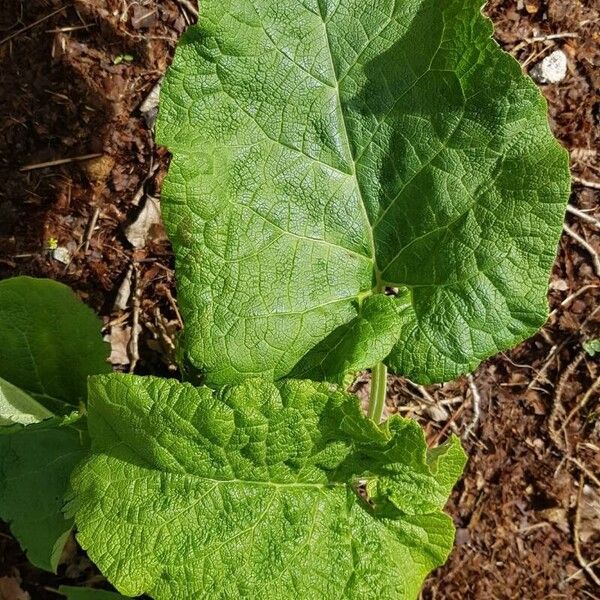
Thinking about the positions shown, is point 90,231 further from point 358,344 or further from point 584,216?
point 584,216

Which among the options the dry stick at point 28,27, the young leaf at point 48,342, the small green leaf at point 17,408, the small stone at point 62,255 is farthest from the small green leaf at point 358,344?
the dry stick at point 28,27

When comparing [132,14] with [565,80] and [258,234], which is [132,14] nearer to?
[258,234]

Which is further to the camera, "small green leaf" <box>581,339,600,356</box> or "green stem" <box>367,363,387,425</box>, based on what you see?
"small green leaf" <box>581,339,600,356</box>

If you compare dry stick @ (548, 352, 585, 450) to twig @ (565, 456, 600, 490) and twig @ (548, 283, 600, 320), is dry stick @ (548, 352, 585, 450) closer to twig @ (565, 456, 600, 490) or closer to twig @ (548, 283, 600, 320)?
twig @ (565, 456, 600, 490)

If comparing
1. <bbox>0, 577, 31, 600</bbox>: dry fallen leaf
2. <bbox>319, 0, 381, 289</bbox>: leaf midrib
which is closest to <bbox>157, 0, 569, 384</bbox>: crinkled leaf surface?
<bbox>319, 0, 381, 289</bbox>: leaf midrib

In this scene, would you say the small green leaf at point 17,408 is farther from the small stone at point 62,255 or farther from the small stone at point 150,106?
the small stone at point 150,106

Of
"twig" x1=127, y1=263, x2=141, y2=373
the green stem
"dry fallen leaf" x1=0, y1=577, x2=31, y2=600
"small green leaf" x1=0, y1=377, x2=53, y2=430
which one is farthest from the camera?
"twig" x1=127, y1=263, x2=141, y2=373
